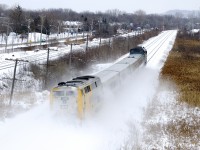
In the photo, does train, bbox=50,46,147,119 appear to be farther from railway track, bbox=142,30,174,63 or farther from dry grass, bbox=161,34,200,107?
railway track, bbox=142,30,174,63

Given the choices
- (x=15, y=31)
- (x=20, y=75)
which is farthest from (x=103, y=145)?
(x=15, y=31)

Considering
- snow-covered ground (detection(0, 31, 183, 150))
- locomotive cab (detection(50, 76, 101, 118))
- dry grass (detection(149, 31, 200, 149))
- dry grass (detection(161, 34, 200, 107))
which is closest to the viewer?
snow-covered ground (detection(0, 31, 183, 150))

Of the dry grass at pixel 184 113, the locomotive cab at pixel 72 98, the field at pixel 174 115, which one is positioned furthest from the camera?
the dry grass at pixel 184 113

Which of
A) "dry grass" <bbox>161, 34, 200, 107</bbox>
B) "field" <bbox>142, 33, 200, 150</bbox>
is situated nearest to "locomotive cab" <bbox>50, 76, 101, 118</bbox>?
"field" <bbox>142, 33, 200, 150</bbox>

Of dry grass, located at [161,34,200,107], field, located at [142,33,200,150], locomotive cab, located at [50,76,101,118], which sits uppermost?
locomotive cab, located at [50,76,101,118]

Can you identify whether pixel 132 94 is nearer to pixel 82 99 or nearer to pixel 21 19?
pixel 82 99

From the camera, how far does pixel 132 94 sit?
33031mm

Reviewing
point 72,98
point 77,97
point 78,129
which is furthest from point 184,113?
point 72,98

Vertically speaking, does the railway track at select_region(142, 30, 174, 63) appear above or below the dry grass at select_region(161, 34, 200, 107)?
above

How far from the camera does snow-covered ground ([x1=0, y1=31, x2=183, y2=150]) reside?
768 inches

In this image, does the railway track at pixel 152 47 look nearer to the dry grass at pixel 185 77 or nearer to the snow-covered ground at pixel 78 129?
the dry grass at pixel 185 77

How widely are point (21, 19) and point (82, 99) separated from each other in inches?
3700

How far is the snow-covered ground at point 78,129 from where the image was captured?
64.0ft

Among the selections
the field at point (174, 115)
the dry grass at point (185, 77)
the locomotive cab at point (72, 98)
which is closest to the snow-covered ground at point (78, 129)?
the locomotive cab at point (72, 98)
